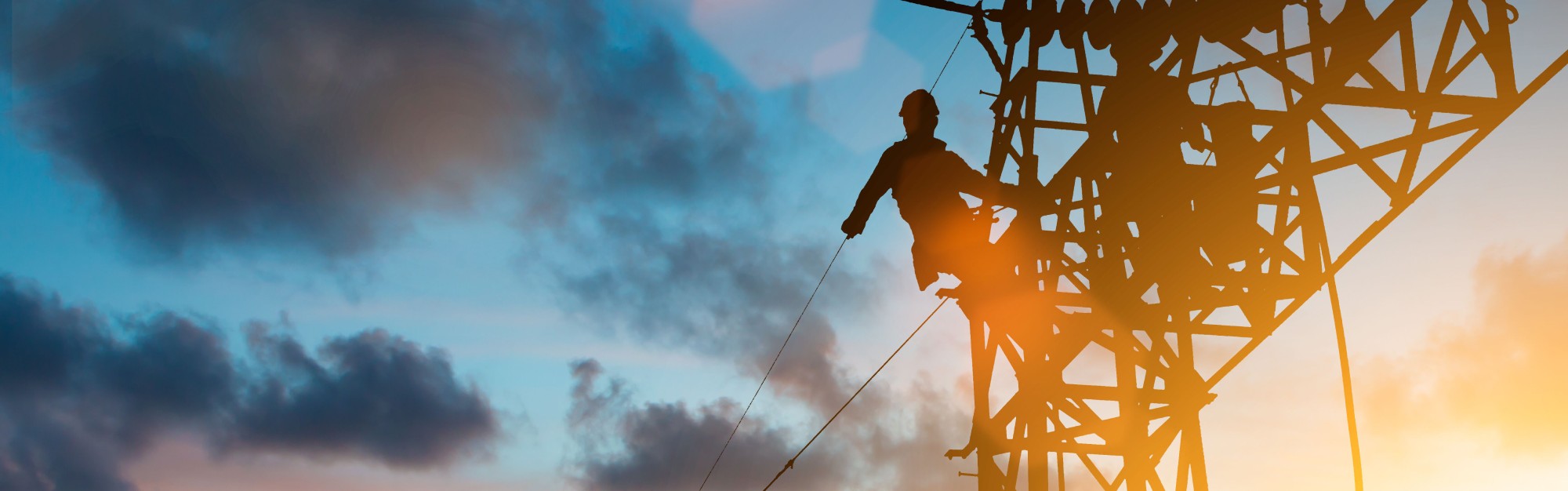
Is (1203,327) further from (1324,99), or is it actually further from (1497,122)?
(1497,122)

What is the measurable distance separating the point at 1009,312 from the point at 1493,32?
4357 mm

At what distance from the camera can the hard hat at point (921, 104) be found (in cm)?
1091

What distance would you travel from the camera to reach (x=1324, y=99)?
29.1 feet

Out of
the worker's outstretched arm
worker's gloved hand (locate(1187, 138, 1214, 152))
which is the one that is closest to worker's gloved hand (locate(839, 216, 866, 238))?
the worker's outstretched arm

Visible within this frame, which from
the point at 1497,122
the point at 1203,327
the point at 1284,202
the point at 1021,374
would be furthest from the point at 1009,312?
the point at 1497,122

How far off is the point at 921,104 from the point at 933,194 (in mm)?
869

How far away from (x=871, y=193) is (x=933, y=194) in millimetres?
855

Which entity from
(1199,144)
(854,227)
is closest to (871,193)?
(854,227)

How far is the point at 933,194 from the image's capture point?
35.2 ft

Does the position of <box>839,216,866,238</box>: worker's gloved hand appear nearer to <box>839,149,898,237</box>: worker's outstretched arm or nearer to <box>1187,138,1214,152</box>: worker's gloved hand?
<box>839,149,898,237</box>: worker's outstretched arm

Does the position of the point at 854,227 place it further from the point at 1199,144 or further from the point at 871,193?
the point at 1199,144

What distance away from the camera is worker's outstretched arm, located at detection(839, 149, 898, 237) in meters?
11.2

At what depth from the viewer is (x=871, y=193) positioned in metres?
→ 11.4

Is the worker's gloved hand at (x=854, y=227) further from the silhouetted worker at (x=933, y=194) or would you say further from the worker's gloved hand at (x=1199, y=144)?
the worker's gloved hand at (x=1199, y=144)
